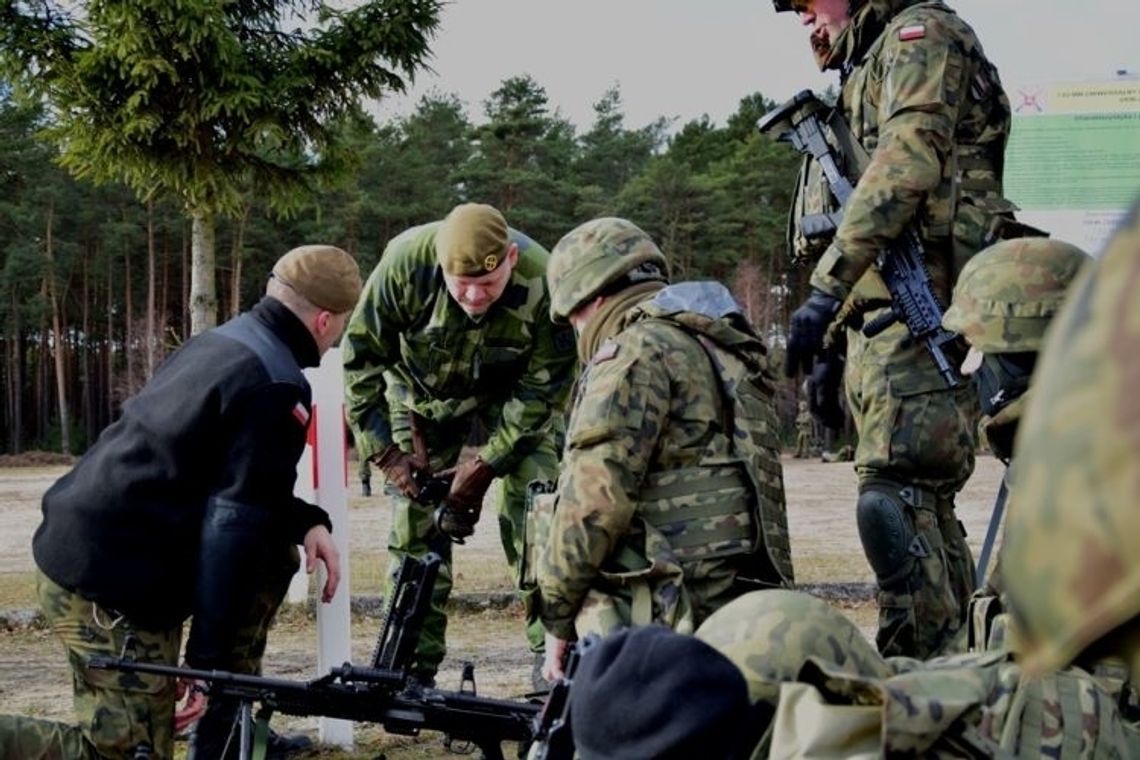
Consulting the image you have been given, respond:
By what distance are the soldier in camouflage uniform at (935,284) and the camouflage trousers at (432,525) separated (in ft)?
5.06

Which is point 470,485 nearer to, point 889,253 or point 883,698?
point 889,253

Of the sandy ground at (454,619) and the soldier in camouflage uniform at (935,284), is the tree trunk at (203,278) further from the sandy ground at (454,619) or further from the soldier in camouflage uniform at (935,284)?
the soldier in camouflage uniform at (935,284)

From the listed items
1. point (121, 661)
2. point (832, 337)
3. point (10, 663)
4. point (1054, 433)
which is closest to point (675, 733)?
point (1054, 433)

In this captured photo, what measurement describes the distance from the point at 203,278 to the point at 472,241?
10.1 m

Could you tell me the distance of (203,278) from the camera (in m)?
14.5

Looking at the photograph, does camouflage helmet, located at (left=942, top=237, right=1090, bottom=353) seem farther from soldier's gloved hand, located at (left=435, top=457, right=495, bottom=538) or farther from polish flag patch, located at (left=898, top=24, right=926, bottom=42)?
soldier's gloved hand, located at (left=435, top=457, right=495, bottom=538)

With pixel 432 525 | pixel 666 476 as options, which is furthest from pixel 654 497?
pixel 432 525

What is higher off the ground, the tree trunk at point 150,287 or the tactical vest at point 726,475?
the tactical vest at point 726,475

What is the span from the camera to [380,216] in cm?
4847

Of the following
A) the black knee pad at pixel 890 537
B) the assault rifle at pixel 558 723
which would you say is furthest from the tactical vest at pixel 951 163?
the assault rifle at pixel 558 723

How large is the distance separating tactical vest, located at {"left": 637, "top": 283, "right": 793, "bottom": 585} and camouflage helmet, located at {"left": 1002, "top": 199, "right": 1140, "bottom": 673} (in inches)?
107

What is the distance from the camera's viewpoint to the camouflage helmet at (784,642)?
7.16 ft

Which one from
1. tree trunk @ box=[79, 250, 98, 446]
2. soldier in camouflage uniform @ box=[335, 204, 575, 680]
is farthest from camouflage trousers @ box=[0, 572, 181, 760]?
tree trunk @ box=[79, 250, 98, 446]

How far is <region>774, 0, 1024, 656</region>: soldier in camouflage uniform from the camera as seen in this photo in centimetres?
403
